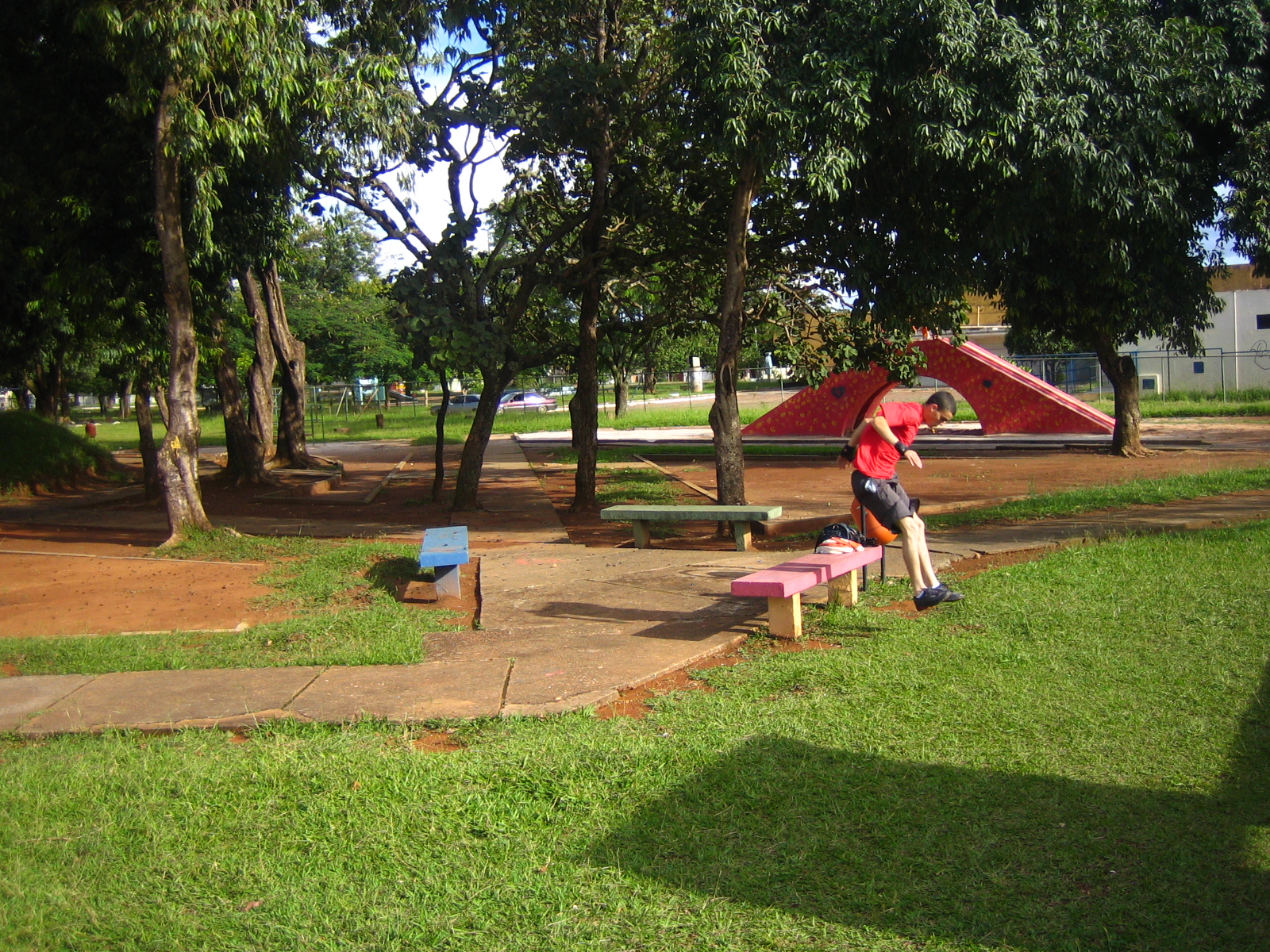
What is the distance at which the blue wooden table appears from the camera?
8.06 m

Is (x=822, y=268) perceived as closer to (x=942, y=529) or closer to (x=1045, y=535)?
(x=942, y=529)

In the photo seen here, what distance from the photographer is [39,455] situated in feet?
62.7

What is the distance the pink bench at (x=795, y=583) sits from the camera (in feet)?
19.7

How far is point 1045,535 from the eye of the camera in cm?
944

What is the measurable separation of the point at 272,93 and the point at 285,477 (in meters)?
10.7

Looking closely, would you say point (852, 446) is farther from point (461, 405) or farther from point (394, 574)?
point (461, 405)

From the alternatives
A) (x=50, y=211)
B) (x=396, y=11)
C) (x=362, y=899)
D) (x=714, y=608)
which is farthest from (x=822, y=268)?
(x=362, y=899)

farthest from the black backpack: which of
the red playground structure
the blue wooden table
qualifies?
the red playground structure

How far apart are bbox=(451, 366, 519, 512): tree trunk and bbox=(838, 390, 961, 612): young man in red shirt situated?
6.85 metres

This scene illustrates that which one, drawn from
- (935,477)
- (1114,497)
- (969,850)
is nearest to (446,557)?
(969,850)

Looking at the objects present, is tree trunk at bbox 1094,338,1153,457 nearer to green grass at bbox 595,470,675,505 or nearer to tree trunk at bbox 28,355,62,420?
green grass at bbox 595,470,675,505

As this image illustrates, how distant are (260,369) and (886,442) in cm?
1540

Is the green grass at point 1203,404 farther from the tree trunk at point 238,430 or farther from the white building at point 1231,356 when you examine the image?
the tree trunk at point 238,430

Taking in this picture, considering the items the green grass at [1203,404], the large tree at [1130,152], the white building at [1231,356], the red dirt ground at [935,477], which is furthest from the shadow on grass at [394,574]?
the white building at [1231,356]
